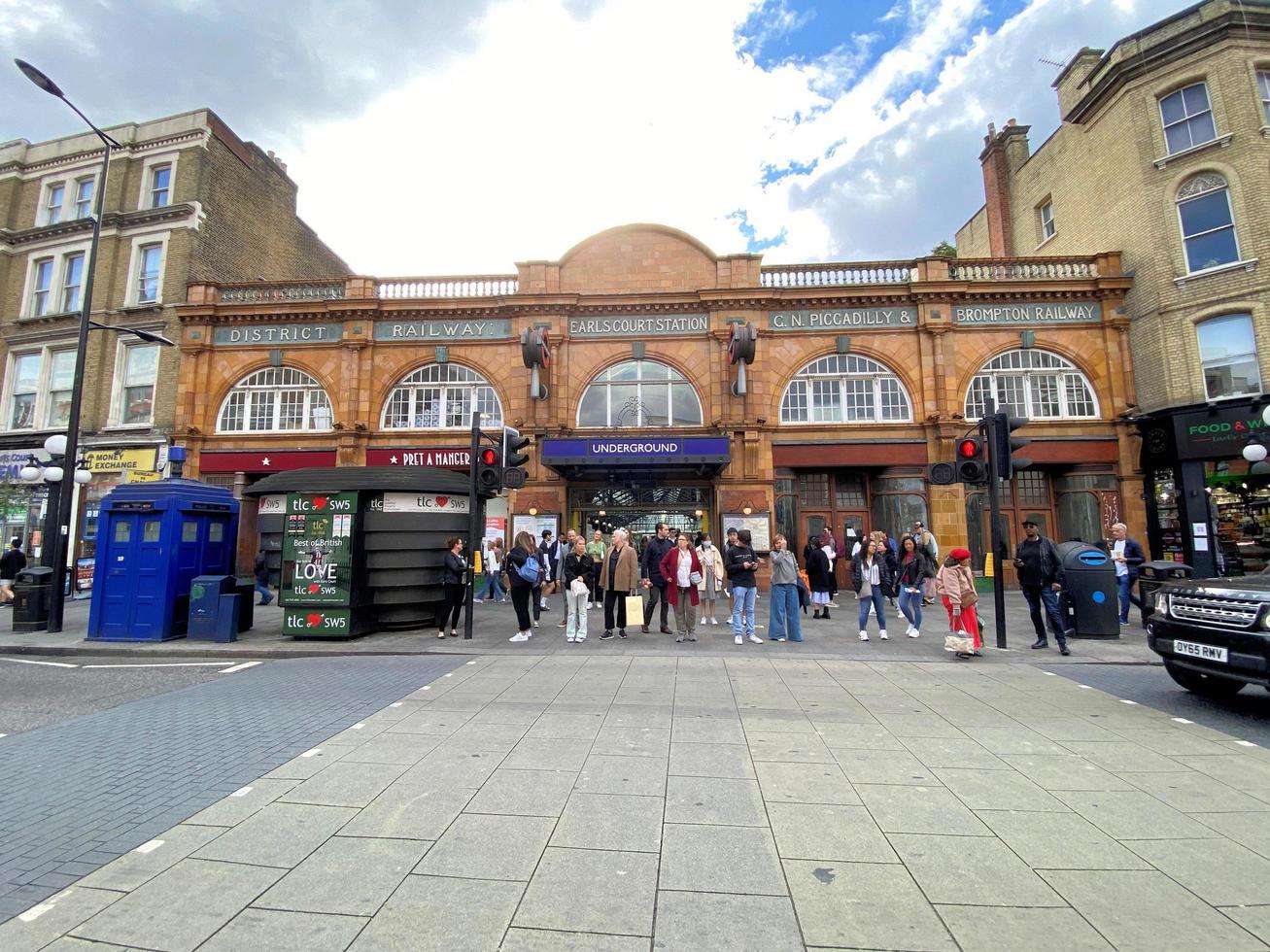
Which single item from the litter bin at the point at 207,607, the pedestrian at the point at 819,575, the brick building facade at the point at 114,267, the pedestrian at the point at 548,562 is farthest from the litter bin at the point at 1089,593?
the brick building facade at the point at 114,267

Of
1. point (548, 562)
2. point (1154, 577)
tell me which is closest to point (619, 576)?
point (548, 562)

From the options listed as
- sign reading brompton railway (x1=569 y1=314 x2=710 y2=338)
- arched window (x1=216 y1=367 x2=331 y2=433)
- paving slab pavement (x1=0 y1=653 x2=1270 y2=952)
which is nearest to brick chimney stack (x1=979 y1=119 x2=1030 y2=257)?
sign reading brompton railway (x1=569 y1=314 x2=710 y2=338)

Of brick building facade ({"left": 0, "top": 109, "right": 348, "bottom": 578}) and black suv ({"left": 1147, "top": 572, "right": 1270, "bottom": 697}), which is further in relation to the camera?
brick building facade ({"left": 0, "top": 109, "right": 348, "bottom": 578})

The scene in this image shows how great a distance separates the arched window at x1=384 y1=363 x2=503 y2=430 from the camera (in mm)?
18047

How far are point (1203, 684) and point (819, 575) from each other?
5937 mm

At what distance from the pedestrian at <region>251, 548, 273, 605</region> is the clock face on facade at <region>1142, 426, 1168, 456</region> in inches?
877

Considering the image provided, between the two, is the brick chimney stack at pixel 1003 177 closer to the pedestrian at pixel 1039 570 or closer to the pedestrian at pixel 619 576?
the pedestrian at pixel 1039 570

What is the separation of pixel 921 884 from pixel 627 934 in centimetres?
142

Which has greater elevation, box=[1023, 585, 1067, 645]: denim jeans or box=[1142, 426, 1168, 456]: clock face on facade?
box=[1142, 426, 1168, 456]: clock face on facade

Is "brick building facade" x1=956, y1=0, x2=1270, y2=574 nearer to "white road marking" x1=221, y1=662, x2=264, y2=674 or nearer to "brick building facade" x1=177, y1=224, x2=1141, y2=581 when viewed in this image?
"brick building facade" x1=177, y1=224, x2=1141, y2=581

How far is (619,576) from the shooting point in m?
9.94

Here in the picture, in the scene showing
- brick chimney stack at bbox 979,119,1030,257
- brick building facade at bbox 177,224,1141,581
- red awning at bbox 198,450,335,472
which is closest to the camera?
brick building facade at bbox 177,224,1141,581

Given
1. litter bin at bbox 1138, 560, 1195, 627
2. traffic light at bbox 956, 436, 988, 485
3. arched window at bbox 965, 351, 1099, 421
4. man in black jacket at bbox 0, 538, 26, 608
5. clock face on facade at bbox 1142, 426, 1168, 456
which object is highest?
arched window at bbox 965, 351, 1099, 421

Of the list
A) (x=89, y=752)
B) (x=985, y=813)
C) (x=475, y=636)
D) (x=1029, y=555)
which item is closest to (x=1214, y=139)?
(x=1029, y=555)
